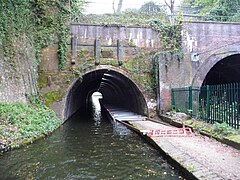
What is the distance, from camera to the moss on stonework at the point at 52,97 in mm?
13758

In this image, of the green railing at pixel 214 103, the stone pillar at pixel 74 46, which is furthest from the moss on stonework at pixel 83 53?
the green railing at pixel 214 103

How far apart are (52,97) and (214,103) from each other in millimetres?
8153

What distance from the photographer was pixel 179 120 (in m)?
11.6

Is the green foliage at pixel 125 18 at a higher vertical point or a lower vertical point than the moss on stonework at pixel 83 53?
higher

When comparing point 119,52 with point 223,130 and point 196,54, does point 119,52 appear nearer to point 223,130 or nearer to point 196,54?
point 196,54

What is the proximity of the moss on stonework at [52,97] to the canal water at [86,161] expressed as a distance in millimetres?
4328

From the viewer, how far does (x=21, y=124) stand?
9.24 meters

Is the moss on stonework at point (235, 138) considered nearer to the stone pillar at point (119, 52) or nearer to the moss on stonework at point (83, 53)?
the stone pillar at point (119, 52)

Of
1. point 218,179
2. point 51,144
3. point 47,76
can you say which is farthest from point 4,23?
point 218,179

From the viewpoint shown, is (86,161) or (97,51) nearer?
(86,161)

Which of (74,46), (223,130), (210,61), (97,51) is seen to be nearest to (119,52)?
(97,51)

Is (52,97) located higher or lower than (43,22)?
lower

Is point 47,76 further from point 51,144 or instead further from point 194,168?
point 194,168

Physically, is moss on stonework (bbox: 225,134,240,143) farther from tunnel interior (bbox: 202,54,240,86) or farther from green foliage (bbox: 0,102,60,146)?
tunnel interior (bbox: 202,54,240,86)
